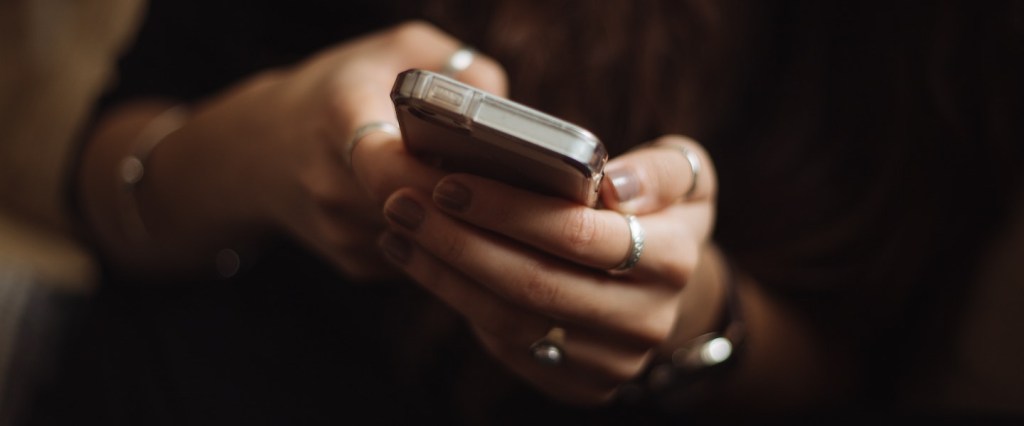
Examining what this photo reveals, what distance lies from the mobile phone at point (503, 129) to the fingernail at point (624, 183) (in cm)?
6

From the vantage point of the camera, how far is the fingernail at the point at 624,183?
41 centimetres

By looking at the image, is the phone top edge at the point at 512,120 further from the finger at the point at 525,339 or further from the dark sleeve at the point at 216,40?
the dark sleeve at the point at 216,40

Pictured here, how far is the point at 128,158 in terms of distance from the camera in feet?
2.58

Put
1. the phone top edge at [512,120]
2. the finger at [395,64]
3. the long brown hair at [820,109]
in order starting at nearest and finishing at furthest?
the phone top edge at [512,120]
the finger at [395,64]
the long brown hair at [820,109]

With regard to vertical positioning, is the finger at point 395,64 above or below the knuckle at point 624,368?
above

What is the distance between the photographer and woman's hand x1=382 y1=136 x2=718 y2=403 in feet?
1.27

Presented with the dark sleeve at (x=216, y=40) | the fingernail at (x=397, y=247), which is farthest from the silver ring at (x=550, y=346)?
the dark sleeve at (x=216, y=40)

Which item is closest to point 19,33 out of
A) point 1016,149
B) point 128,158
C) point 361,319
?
point 128,158

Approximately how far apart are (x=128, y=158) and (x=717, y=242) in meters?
0.67

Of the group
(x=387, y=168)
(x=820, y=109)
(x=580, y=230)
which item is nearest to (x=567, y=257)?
(x=580, y=230)

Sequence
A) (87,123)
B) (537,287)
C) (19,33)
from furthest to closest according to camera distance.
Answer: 1. (19,33)
2. (87,123)
3. (537,287)

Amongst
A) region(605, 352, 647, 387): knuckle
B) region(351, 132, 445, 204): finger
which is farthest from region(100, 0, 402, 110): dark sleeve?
region(605, 352, 647, 387): knuckle

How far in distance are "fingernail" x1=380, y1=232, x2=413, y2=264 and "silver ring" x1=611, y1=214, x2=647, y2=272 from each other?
0.44 ft

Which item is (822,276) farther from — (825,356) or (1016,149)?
(1016,149)
